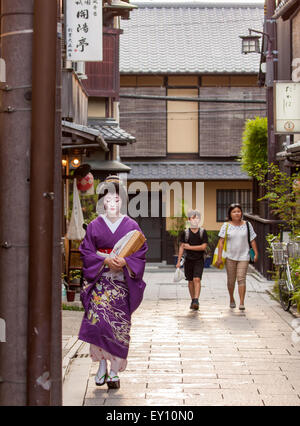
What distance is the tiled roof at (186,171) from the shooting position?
2992cm

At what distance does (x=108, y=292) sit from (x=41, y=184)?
350cm

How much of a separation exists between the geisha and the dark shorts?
6235 millimetres

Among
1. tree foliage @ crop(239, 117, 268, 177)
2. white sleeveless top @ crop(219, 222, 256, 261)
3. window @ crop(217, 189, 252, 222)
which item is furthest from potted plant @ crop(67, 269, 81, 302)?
window @ crop(217, 189, 252, 222)

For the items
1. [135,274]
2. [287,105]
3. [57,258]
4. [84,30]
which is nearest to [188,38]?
[287,105]

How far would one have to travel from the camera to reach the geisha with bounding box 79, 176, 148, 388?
7668 millimetres

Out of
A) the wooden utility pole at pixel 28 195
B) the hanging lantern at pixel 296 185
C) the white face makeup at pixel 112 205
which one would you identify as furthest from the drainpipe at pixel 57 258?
the hanging lantern at pixel 296 185

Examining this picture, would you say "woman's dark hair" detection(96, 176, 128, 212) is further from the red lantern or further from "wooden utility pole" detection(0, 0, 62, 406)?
the red lantern

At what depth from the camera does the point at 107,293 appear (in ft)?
25.4

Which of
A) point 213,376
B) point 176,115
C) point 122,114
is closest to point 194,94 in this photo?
point 176,115

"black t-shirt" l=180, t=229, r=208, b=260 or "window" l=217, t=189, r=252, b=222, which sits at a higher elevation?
"window" l=217, t=189, r=252, b=222

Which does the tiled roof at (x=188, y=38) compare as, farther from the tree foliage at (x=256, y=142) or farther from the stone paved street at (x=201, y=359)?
the stone paved street at (x=201, y=359)

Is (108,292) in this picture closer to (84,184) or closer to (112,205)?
(112,205)
